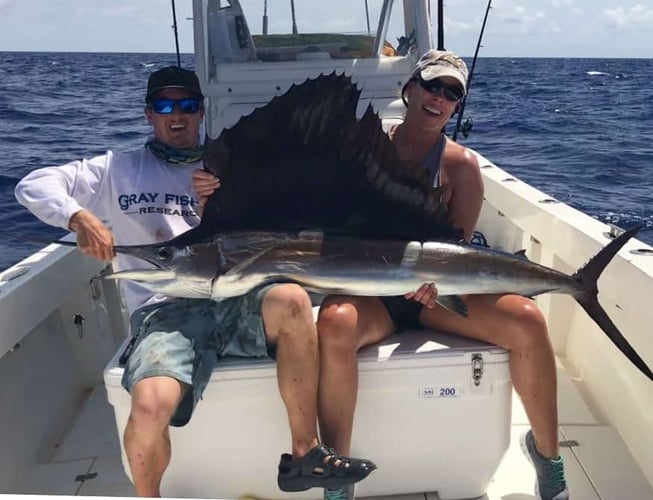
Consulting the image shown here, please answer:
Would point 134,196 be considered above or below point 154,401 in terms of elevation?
above

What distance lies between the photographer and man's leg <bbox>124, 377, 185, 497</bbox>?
1.51m

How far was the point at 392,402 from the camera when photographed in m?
1.71

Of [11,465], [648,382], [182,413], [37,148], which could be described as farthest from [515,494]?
[37,148]

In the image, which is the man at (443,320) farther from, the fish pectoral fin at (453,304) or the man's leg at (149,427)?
the man's leg at (149,427)

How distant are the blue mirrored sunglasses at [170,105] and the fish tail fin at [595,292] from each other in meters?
1.12

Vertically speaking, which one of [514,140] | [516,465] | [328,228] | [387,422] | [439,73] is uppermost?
[439,73]

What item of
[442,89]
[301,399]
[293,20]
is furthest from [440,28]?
[301,399]

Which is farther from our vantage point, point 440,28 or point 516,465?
point 440,28

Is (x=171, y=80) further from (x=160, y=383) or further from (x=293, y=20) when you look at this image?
(x=293, y=20)

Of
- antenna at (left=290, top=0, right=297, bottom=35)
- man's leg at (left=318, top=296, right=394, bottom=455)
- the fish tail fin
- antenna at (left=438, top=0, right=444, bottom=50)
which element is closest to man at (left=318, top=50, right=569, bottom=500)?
man's leg at (left=318, top=296, right=394, bottom=455)

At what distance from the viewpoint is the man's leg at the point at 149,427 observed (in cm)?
151

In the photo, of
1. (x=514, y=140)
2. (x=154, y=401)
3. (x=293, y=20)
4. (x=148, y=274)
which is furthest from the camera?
(x=514, y=140)

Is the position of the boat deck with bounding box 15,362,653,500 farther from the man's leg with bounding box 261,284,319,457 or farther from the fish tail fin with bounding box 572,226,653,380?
the fish tail fin with bounding box 572,226,653,380

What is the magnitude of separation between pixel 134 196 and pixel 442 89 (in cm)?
90
